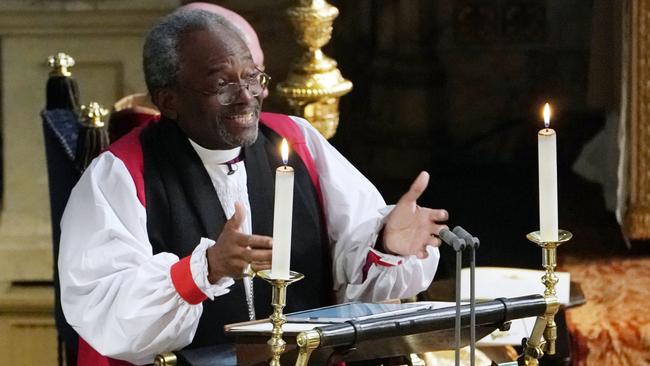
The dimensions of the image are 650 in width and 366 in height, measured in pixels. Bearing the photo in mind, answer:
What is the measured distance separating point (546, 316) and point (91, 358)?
Result: 1172 mm

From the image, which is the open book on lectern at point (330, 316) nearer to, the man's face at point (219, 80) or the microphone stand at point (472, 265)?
the microphone stand at point (472, 265)

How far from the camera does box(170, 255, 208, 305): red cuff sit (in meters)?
3.48

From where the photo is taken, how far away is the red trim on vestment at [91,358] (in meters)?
3.80

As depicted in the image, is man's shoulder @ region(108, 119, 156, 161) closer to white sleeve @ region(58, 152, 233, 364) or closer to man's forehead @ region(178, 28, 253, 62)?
white sleeve @ region(58, 152, 233, 364)

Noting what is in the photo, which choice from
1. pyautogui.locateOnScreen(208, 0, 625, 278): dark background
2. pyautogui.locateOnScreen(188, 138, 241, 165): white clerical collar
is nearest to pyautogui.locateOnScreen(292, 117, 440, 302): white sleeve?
pyautogui.locateOnScreen(188, 138, 241, 165): white clerical collar

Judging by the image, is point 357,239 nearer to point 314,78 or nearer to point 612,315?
point 314,78

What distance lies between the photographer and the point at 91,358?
12.6 feet

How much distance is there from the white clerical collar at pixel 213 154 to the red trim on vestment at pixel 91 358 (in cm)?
52

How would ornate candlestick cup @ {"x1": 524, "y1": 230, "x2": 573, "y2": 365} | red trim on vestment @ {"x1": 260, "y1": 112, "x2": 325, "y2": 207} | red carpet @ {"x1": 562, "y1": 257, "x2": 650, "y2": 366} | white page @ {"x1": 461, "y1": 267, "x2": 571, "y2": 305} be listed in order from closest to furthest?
1. ornate candlestick cup @ {"x1": 524, "y1": 230, "x2": 573, "y2": 365}
2. red trim on vestment @ {"x1": 260, "y1": 112, "x2": 325, "y2": 207}
3. white page @ {"x1": 461, "y1": 267, "x2": 571, "y2": 305}
4. red carpet @ {"x1": 562, "y1": 257, "x2": 650, "y2": 366}

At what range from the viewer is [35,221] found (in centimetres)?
606

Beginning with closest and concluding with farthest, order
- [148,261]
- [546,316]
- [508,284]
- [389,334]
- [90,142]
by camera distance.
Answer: [389,334] < [546,316] < [148,261] < [90,142] < [508,284]

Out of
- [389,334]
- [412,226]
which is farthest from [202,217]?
[389,334]

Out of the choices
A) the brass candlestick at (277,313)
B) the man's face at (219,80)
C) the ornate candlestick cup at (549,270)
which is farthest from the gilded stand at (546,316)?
the man's face at (219,80)

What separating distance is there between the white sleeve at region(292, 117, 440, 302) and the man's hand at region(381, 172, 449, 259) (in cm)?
5
